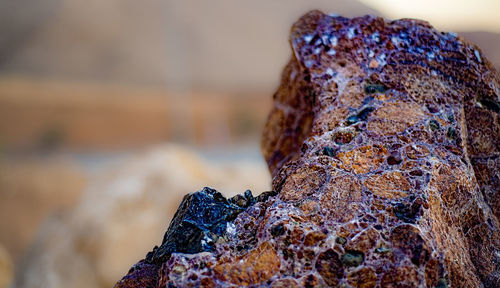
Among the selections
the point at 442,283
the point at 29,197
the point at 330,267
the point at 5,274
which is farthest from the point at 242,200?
the point at 29,197

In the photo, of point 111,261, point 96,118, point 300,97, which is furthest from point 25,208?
point 300,97

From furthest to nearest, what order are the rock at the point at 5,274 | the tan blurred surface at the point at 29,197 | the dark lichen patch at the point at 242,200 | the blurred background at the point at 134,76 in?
the blurred background at the point at 134,76 < the tan blurred surface at the point at 29,197 < the rock at the point at 5,274 < the dark lichen patch at the point at 242,200

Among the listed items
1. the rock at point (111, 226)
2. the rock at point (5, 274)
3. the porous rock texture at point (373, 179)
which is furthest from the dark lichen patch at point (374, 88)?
the rock at point (5, 274)

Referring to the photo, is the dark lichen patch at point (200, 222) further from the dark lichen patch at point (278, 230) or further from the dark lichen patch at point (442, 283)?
the dark lichen patch at point (442, 283)

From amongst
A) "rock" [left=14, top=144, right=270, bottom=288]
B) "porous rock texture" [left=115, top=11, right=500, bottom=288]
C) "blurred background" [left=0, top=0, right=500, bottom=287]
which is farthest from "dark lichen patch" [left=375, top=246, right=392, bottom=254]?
"blurred background" [left=0, top=0, right=500, bottom=287]

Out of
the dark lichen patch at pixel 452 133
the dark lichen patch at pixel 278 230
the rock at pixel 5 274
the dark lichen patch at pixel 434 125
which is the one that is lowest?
the dark lichen patch at pixel 278 230

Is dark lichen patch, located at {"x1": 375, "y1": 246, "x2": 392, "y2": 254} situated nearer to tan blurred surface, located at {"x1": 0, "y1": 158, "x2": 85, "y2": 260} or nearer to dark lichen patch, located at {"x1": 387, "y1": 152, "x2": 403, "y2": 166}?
dark lichen patch, located at {"x1": 387, "y1": 152, "x2": 403, "y2": 166}

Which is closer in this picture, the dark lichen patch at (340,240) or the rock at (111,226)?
the dark lichen patch at (340,240)
